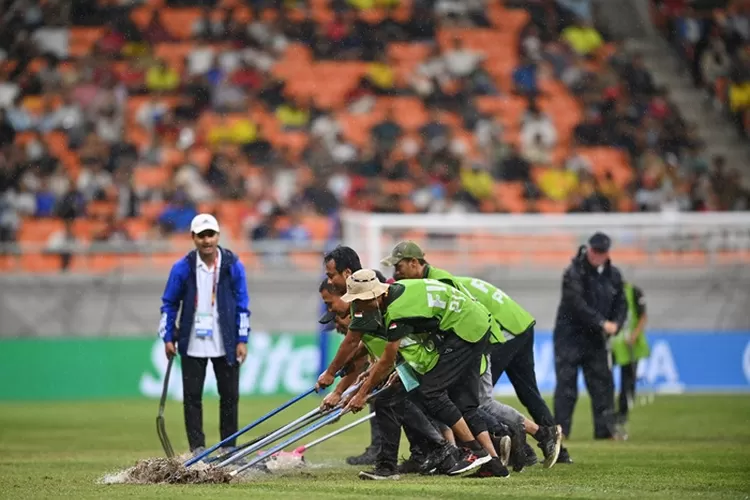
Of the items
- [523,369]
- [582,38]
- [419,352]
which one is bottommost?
[523,369]

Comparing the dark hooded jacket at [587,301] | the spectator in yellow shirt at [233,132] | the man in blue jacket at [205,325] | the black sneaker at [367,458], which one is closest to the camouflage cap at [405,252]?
the man in blue jacket at [205,325]

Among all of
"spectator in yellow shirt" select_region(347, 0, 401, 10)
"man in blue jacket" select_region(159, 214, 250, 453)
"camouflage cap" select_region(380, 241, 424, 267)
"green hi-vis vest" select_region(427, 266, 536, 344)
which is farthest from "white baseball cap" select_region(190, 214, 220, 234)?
"spectator in yellow shirt" select_region(347, 0, 401, 10)

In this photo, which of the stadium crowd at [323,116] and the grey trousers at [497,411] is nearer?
the grey trousers at [497,411]

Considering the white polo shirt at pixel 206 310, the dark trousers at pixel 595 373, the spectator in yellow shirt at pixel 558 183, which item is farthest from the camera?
the spectator in yellow shirt at pixel 558 183

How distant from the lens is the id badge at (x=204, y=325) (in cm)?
1420

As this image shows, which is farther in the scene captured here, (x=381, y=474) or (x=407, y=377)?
(x=381, y=474)

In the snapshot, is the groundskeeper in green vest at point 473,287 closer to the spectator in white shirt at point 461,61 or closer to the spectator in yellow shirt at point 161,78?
the spectator in yellow shirt at point 161,78

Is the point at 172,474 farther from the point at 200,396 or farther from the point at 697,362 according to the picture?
the point at 697,362

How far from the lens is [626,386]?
2017 cm

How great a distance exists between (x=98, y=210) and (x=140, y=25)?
704cm

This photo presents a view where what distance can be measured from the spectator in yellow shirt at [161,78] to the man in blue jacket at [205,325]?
2050cm

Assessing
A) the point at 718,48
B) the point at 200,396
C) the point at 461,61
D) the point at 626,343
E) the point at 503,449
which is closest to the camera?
the point at 503,449

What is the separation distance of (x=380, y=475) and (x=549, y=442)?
2.04 metres

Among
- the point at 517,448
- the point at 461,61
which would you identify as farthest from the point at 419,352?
the point at 461,61
